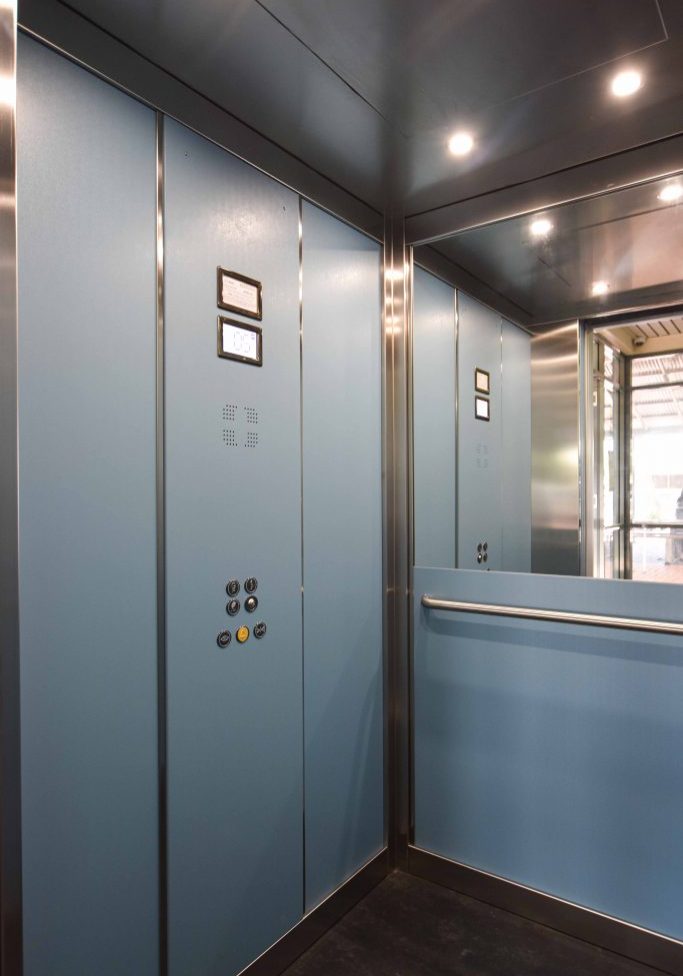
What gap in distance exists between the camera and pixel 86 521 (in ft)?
5.33

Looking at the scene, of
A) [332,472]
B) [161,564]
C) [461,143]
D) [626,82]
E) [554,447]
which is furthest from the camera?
[554,447]

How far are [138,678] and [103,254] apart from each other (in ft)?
3.87

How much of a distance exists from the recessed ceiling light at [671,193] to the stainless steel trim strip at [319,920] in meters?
2.92

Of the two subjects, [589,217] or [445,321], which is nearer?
[589,217]

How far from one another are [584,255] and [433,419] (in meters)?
0.92

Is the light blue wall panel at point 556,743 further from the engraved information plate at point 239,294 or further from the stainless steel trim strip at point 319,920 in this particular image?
the engraved information plate at point 239,294

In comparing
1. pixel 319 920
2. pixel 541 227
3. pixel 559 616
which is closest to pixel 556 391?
pixel 541 227

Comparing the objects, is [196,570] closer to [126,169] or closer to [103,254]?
[103,254]

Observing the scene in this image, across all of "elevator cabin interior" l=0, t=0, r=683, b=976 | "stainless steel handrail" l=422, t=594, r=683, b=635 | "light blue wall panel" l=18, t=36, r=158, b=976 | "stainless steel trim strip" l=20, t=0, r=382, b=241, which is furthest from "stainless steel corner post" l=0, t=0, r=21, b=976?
"stainless steel handrail" l=422, t=594, r=683, b=635

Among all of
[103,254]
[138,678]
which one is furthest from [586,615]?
[103,254]

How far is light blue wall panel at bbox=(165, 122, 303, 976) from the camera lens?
73.2 inches

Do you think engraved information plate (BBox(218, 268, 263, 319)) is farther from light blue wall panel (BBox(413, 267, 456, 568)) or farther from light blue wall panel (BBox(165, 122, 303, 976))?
light blue wall panel (BBox(413, 267, 456, 568))

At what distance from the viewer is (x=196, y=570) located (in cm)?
191

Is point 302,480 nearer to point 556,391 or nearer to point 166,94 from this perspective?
point 556,391
